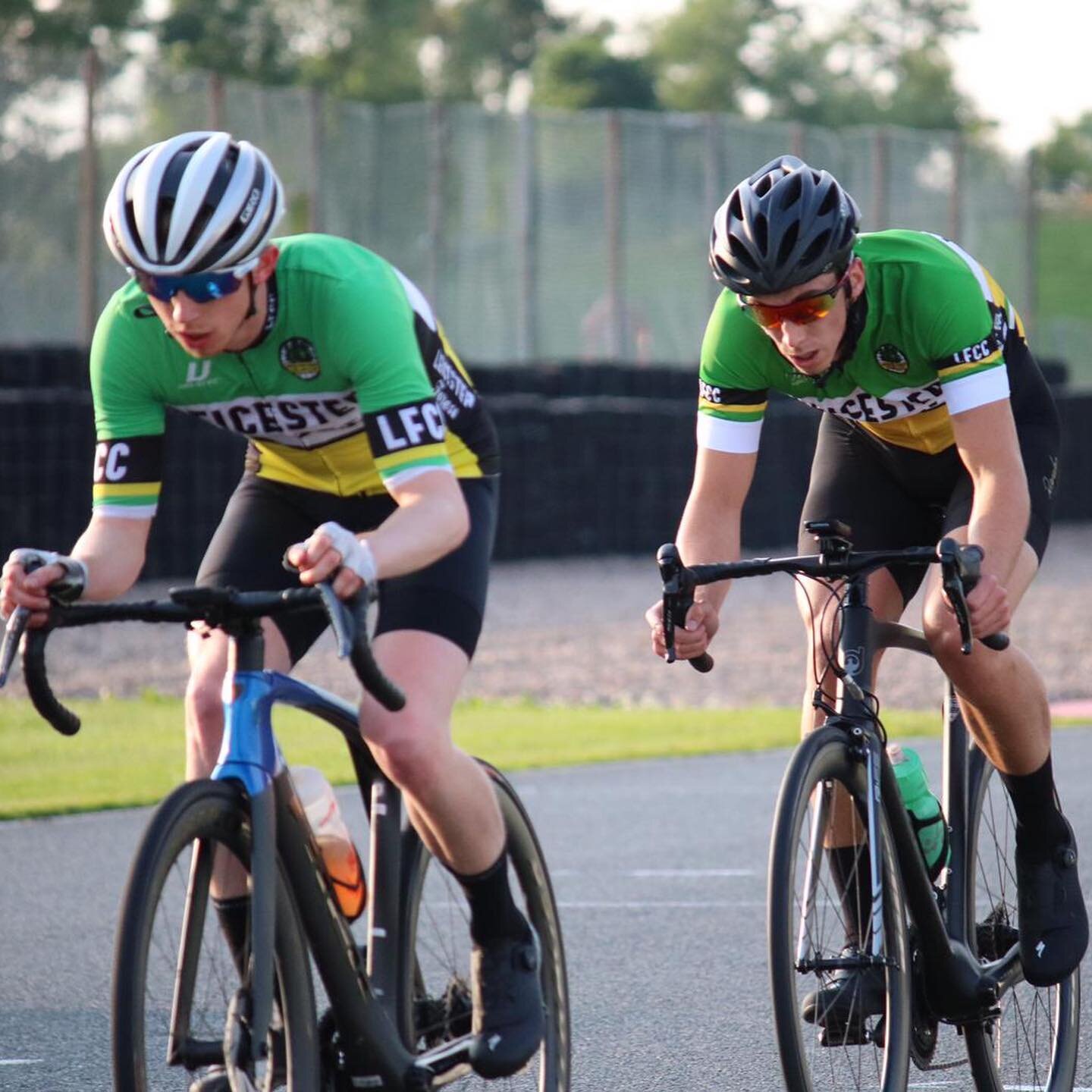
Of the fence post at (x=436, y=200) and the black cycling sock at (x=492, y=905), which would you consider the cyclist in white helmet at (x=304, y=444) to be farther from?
the fence post at (x=436, y=200)

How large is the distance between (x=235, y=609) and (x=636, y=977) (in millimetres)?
2862

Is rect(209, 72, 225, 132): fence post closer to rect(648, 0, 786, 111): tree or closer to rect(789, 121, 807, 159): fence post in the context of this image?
rect(789, 121, 807, 159): fence post

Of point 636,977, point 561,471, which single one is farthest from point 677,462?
point 636,977

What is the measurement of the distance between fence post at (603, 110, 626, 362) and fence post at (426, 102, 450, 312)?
253cm

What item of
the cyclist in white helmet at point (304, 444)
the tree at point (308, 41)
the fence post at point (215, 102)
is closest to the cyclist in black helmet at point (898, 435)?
the cyclist in white helmet at point (304, 444)

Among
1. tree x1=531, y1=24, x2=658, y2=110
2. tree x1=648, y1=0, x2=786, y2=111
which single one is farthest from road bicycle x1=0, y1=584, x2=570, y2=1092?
tree x1=648, y1=0, x2=786, y2=111

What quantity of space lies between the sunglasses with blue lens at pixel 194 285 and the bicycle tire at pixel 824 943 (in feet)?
4.54

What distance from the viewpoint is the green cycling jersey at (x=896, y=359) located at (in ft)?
15.0

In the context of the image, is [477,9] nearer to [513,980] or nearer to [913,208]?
[913,208]

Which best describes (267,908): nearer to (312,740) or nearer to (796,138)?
(312,740)

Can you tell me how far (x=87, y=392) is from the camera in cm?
1706

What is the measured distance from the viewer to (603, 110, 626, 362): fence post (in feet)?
78.3

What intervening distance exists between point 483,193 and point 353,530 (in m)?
18.2

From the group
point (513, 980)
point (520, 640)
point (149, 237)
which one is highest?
point (149, 237)
